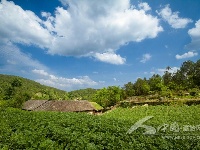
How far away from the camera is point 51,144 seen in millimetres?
7938

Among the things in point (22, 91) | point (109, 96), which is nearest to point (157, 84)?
point (109, 96)

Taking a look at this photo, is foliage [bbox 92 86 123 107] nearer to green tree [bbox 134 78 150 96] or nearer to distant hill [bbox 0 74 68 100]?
green tree [bbox 134 78 150 96]

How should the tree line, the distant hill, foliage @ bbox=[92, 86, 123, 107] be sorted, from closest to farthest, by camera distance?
foliage @ bbox=[92, 86, 123, 107] < the tree line < the distant hill

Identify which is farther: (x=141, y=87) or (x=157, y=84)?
(x=141, y=87)

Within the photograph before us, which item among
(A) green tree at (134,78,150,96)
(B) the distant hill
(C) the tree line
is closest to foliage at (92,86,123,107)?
(C) the tree line

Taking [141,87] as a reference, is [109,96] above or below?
below

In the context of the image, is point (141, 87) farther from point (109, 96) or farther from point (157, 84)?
point (109, 96)

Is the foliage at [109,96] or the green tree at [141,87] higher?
the green tree at [141,87]

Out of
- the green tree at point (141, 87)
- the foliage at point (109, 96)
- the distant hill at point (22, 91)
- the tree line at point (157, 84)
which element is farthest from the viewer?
the distant hill at point (22, 91)

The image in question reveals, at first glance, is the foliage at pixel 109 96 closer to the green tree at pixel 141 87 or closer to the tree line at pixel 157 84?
the tree line at pixel 157 84

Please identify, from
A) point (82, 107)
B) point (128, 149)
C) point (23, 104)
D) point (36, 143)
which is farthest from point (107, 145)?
point (23, 104)

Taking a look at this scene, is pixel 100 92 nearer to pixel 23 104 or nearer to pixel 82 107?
pixel 23 104

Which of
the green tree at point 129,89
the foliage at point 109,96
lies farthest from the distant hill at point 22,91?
the green tree at point 129,89

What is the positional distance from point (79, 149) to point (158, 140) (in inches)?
136
